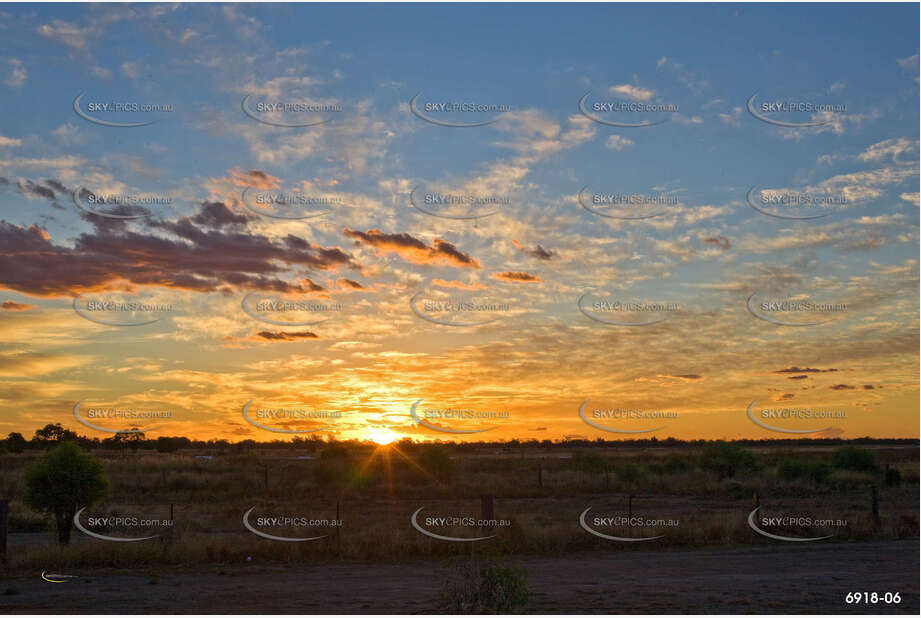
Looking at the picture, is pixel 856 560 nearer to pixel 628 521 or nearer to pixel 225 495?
pixel 628 521

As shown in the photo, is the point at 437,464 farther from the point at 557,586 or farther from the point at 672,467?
the point at 557,586

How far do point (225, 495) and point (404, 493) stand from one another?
→ 849cm

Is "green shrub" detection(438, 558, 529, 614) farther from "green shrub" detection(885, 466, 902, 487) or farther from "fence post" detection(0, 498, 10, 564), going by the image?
"green shrub" detection(885, 466, 902, 487)

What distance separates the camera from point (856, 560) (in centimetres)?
1795

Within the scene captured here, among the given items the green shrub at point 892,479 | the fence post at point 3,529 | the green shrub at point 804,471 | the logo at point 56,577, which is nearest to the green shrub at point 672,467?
the green shrub at point 804,471

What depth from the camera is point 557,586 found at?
15.0 metres

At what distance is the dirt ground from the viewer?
13281mm

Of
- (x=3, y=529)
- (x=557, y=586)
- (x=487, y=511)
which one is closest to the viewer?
(x=557, y=586)

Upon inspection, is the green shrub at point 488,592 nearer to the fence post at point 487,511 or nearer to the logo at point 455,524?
the logo at point 455,524

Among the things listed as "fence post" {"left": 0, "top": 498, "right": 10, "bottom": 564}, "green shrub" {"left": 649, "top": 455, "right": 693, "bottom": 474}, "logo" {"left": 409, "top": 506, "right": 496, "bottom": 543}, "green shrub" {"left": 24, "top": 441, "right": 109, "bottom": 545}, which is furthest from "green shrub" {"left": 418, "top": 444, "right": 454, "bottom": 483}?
"fence post" {"left": 0, "top": 498, "right": 10, "bottom": 564}

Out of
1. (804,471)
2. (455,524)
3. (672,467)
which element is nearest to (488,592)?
(455,524)

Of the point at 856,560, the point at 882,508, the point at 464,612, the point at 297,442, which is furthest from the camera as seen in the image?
the point at 297,442

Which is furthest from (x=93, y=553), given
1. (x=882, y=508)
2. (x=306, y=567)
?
(x=882, y=508)

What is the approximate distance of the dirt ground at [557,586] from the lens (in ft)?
43.6
